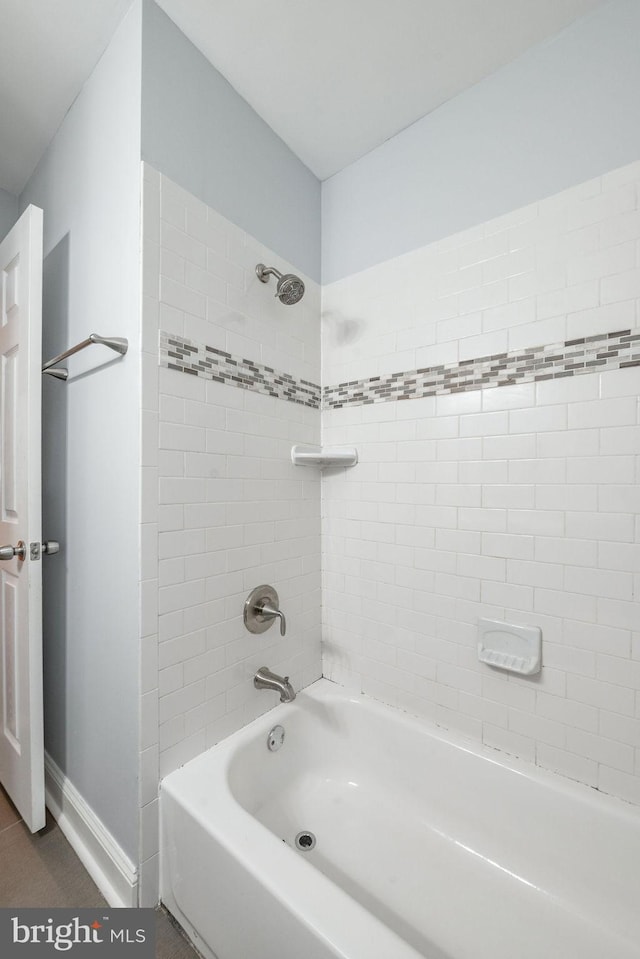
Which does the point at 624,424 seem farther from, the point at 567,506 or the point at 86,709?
the point at 86,709

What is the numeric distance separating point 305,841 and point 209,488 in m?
1.18

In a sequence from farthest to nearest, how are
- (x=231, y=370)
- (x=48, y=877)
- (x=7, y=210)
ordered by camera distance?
(x=7, y=210), (x=231, y=370), (x=48, y=877)

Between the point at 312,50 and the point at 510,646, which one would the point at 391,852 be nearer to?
the point at 510,646

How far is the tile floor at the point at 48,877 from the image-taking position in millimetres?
1090

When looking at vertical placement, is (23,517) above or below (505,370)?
below

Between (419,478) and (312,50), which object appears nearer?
(312,50)

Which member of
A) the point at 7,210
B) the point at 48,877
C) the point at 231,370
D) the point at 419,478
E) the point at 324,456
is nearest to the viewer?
the point at 48,877

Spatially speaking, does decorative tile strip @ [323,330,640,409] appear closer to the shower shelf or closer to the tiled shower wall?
the tiled shower wall

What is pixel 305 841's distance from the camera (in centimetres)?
129

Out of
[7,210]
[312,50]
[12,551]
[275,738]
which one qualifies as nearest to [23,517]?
[12,551]

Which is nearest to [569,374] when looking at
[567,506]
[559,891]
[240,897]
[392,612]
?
[567,506]

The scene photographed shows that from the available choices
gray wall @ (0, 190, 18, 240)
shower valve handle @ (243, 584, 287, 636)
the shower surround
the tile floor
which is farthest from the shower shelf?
gray wall @ (0, 190, 18, 240)

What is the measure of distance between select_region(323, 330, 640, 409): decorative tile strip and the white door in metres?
1.13

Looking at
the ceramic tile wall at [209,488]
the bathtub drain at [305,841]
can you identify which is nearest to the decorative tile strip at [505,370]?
the ceramic tile wall at [209,488]
